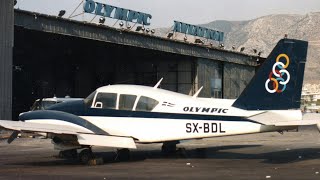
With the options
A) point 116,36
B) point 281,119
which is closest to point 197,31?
point 116,36

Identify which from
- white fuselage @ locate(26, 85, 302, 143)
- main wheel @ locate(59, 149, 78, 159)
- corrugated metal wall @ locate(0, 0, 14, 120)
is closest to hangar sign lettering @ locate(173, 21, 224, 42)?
corrugated metal wall @ locate(0, 0, 14, 120)

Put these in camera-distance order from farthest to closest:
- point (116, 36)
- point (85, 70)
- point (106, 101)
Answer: point (85, 70)
point (116, 36)
point (106, 101)

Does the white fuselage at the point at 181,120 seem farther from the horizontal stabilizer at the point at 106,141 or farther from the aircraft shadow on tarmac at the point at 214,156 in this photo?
the aircraft shadow on tarmac at the point at 214,156

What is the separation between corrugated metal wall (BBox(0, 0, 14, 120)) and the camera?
3684cm

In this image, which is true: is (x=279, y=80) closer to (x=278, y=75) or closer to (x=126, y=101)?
(x=278, y=75)

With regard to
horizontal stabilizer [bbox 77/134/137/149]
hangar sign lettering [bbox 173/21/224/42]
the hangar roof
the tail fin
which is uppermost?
hangar sign lettering [bbox 173/21/224/42]

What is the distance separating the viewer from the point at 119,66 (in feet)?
219

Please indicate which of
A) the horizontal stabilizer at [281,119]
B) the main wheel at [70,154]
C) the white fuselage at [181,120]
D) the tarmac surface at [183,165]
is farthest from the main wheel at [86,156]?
the horizontal stabilizer at [281,119]

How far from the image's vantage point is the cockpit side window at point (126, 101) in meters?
18.7

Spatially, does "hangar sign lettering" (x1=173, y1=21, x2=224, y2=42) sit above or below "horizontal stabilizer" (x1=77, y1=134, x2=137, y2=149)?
above

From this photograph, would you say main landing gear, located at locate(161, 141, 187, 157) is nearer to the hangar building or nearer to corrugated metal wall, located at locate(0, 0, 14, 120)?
corrugated metal wall, located at locate(0, 0, 14, 120)

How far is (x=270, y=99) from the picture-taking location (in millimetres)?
17297

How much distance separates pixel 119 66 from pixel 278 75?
50268mm

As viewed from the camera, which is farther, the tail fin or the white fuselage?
the tail fin
